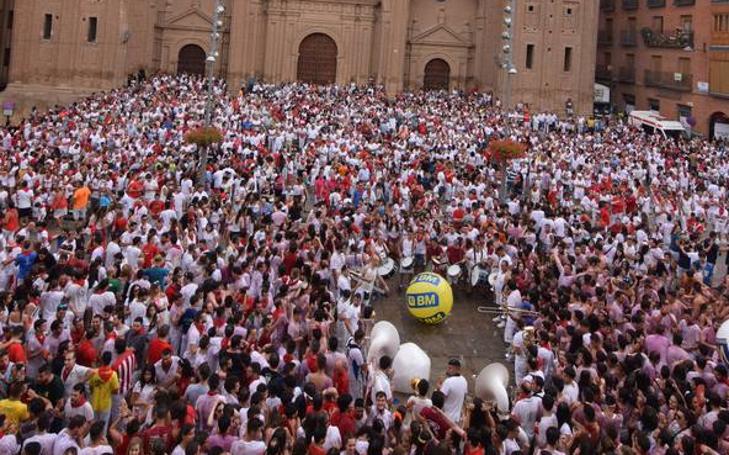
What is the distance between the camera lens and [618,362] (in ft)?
37.2

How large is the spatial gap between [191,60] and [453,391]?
46.1 meters

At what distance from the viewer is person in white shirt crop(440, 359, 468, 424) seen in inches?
392

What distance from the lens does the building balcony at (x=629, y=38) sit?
55.7m

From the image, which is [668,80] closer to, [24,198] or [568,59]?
[568,59]

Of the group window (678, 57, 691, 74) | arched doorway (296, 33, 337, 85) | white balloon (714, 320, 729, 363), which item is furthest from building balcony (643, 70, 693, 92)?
white balloon (714, 320, 729, 363)

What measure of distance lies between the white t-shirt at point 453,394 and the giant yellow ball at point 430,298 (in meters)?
5.88

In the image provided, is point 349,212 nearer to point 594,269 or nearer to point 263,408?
point 594,269

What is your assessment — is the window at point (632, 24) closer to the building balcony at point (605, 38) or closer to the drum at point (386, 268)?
the building balcony at point (605, 38)

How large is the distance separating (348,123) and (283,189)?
494 inches

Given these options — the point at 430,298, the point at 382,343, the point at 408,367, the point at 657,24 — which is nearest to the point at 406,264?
the point at 430,298

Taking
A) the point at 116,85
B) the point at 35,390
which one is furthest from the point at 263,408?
the point at 116,85

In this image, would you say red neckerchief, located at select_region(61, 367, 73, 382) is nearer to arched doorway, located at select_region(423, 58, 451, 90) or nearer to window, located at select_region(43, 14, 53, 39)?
window, located at select_region(43, 14, 53, 39)

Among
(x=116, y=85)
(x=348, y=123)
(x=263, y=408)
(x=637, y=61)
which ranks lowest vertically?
(x=263, y=408)

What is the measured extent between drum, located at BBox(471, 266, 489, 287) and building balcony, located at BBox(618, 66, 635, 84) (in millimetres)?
43524
